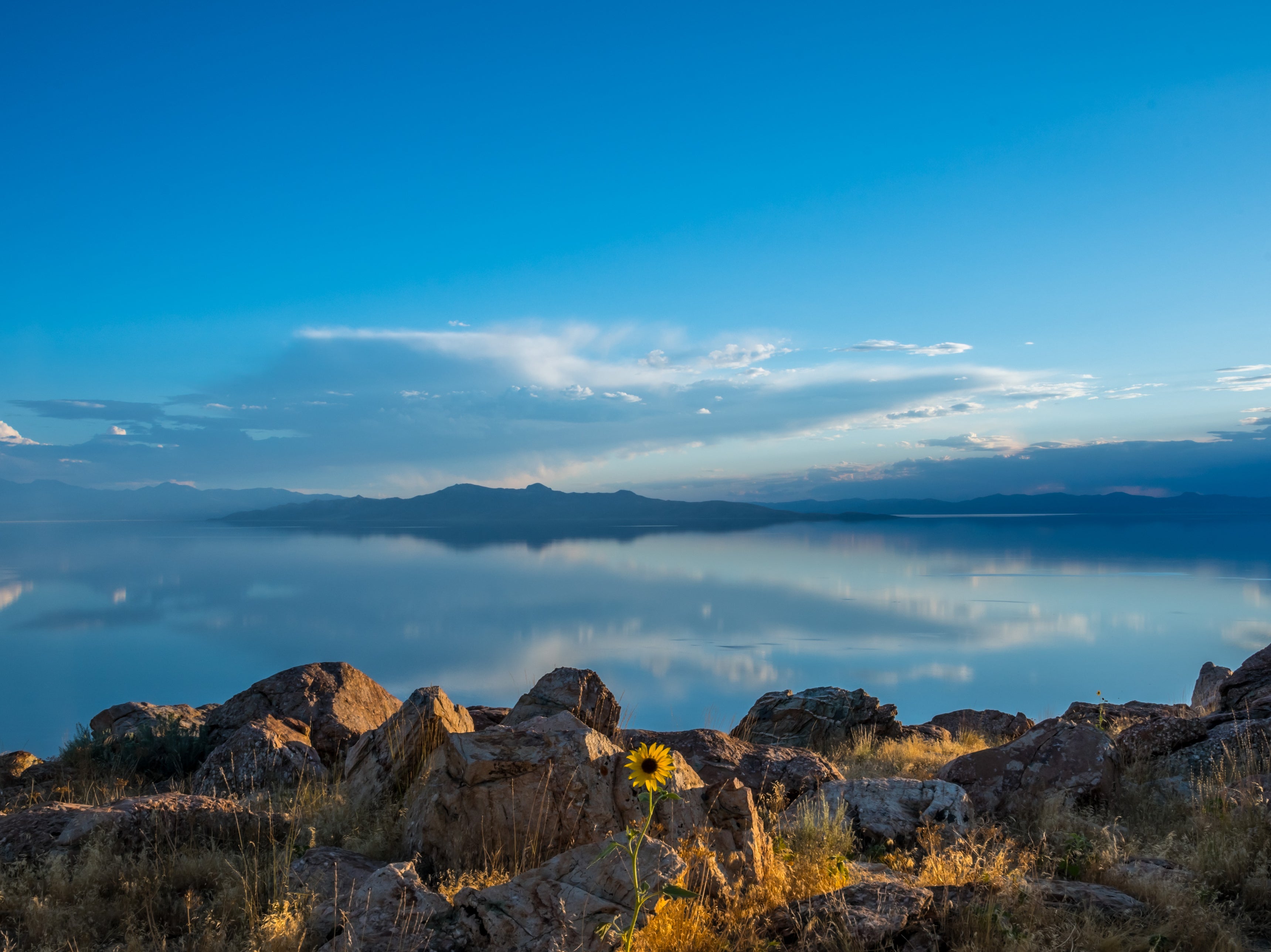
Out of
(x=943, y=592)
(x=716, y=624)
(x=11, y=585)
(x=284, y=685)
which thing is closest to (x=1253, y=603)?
(x=943, y=592)

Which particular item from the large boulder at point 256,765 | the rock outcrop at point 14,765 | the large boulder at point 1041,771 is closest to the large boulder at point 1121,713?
the large boulder at point 1041,771

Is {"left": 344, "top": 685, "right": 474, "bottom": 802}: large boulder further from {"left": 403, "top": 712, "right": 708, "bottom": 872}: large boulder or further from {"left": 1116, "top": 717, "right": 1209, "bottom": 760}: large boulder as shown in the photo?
{"left": 1116, "top": 717, "right": 1209, "bottom": 760}: large boulder

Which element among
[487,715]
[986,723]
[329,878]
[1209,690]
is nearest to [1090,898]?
[329,878]

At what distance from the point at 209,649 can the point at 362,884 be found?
4879 centimetres

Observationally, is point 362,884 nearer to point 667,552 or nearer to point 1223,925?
point 1223,925

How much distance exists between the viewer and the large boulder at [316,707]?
30.6 ft

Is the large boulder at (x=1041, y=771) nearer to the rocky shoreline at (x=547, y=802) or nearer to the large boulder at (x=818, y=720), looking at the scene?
the rocky shoreline at (x=547, y=802)

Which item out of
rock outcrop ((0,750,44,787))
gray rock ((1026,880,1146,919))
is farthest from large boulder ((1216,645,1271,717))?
rock outcrop ((0,750,44,787))

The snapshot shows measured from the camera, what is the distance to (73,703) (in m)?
34.5

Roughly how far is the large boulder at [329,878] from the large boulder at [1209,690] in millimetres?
11689

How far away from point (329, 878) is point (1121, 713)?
44.3ft

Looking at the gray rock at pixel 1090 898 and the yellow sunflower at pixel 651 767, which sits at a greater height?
the yellow sunflower at pixel 651 767

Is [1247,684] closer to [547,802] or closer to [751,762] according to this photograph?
[751,762]

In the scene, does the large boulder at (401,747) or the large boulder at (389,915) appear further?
the large boulder at (401,747)
